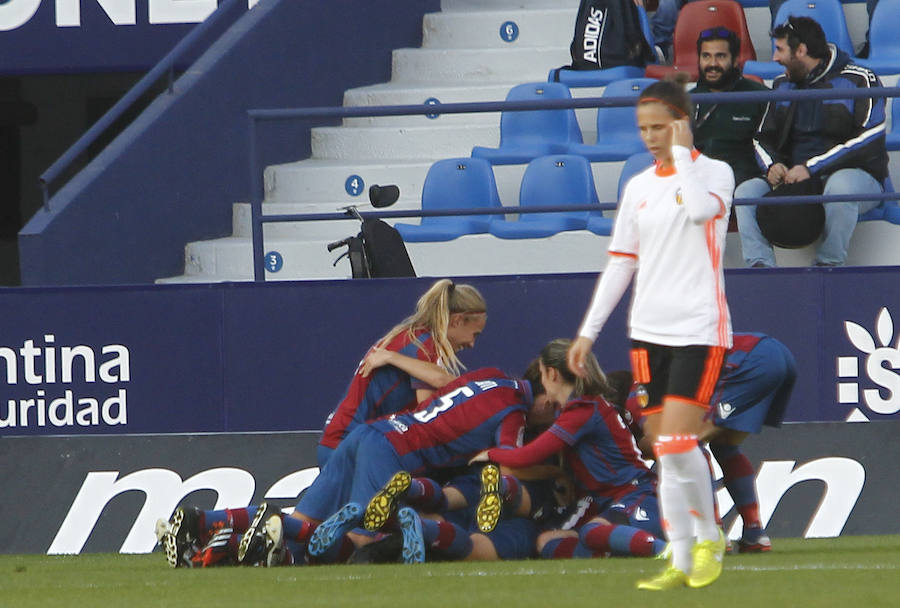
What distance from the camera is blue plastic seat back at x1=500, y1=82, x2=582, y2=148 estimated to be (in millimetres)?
11047

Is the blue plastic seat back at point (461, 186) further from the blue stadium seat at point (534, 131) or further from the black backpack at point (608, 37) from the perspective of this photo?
the black backpack at point (608, 37)

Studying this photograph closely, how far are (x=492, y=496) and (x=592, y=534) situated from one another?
532mm

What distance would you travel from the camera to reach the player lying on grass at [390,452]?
22.9ft

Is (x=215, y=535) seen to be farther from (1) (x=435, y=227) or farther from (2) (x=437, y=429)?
(1) (x=435, y=227)

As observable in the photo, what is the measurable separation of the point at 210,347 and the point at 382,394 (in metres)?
2.08

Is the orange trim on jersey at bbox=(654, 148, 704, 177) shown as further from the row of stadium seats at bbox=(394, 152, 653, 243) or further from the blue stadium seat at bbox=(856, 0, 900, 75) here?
the blue stadium seat at bbox=(856, 0, 900, 75)

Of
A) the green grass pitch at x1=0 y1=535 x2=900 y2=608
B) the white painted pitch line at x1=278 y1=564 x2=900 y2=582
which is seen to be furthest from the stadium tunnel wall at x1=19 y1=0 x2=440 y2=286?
the white painted pitch line at x1=278 y1=564 x2=900 y2=582

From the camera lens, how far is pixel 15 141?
47.4 feet


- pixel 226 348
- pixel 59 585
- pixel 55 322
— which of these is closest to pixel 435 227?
pixel 226 348

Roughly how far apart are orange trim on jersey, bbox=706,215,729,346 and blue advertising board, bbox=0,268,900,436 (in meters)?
3.92

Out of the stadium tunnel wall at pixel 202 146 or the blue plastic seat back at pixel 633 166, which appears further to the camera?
the stadium tunnel wall at pixel 202 146

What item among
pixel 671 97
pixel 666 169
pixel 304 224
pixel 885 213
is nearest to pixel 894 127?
pixel 885 213

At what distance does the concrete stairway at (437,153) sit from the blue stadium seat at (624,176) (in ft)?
0.22

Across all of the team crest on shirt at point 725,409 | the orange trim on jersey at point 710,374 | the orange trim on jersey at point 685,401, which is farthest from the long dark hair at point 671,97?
the team crest on shirt at point 725,409
